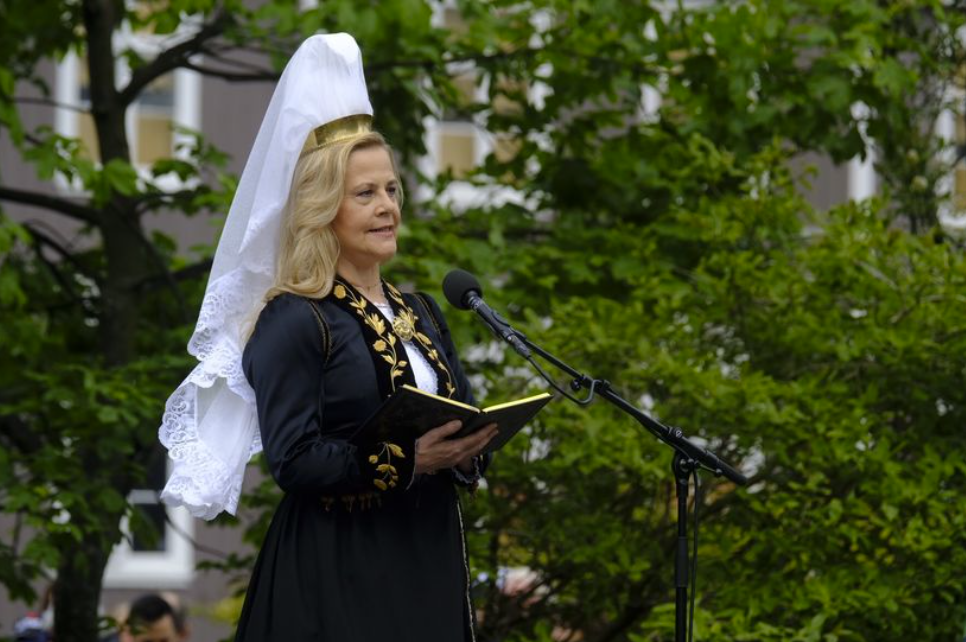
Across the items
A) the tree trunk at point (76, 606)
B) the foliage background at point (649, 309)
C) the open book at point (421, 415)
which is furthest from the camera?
the tree trunk at point (76, 606)

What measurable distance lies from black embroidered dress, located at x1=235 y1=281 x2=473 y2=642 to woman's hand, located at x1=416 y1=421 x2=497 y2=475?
1.4 inches

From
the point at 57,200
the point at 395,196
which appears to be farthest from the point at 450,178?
the point at 395,196

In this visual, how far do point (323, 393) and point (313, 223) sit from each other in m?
0.37

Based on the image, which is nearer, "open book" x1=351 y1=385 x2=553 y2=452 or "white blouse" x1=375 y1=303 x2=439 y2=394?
"open book" x1=351 y1=385 x2=553 y2=452

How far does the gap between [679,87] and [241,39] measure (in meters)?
1.94

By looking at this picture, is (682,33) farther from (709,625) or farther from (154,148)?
(154,148)

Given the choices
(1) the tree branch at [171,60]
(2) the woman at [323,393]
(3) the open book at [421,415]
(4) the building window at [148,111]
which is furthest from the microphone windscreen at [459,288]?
(4) the building window at [148,111]

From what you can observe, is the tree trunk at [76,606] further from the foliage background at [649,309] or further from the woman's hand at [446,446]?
the woman's hand at [446,446]

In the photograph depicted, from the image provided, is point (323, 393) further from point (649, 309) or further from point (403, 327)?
point (649, 309)

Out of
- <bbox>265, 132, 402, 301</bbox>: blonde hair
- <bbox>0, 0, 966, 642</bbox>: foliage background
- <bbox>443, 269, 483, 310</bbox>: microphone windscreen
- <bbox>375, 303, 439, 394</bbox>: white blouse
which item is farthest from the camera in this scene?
<bbox>0, 0, 966, 642</bbox>: foliage background

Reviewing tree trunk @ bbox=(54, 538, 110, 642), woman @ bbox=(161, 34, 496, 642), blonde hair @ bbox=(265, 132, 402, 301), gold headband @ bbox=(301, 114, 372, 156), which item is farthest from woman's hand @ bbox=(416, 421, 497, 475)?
tree trunk @ bbox=(54, 538, 110, 642)

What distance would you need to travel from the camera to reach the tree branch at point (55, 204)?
27.3 feet

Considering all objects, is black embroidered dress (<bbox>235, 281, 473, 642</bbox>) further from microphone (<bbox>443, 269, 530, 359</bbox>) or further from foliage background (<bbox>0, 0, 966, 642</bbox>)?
foliage background (<bbox>0, 0, 966, 642</bbox>)

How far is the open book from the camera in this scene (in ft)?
12.3
